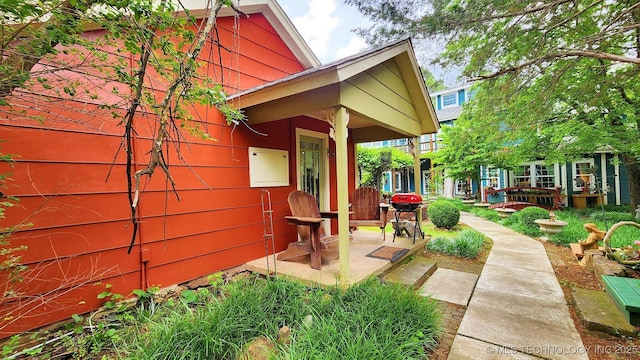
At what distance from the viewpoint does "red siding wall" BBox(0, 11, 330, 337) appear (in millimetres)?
2018

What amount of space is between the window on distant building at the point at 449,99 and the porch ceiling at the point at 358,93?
46.0 feet

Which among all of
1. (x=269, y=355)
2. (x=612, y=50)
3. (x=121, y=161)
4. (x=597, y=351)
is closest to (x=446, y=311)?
(x=597, y=351)

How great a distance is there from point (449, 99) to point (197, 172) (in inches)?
700

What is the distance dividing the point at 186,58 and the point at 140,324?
243 cm

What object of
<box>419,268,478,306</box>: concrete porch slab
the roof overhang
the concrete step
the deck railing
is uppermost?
the roof overhang

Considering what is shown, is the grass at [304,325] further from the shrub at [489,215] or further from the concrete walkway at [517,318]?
the shrub at [489,215]

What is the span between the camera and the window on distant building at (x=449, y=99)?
1622cm

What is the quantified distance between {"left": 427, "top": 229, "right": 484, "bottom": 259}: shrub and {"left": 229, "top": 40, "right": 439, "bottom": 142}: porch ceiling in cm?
226

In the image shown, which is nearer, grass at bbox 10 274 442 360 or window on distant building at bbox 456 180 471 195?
grass at bbox 10 274 442 360

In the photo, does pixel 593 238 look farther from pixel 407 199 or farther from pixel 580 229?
pixel 407 199

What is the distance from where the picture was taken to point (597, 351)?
1.95 m

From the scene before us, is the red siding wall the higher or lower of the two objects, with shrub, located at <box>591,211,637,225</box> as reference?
higher

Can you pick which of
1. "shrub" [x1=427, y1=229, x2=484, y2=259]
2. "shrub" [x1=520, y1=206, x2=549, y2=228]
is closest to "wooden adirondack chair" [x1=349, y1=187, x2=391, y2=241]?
"shrub" [x1=427, y1=229, x2=484, y2=259]

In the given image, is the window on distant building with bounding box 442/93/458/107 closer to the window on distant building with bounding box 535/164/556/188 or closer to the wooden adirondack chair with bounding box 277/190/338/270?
the window on distant building with bounding box 535/164/556/188
